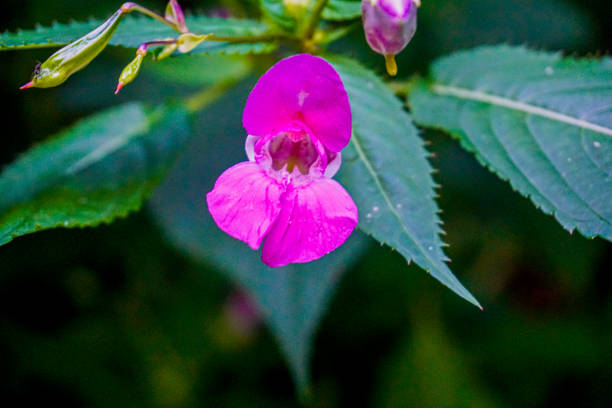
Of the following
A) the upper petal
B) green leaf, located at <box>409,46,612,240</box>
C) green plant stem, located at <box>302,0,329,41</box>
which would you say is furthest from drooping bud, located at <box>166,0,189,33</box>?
green leaf, located at <box>409,46,612,240</box>

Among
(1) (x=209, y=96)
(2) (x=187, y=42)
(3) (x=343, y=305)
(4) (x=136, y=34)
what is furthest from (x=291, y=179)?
(3) (x=343, y=305)

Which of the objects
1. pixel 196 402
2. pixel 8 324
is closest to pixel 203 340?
pixel 196 402

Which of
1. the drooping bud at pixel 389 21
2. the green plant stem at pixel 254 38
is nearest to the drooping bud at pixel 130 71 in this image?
the green plant stem at pixel 254 38

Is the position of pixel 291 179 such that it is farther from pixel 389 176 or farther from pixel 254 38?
pixel 254 38

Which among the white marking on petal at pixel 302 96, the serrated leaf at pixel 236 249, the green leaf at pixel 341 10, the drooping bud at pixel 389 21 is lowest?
the serrated leaf at pixel 236 249

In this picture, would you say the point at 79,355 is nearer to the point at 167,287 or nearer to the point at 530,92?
the point at 167,287

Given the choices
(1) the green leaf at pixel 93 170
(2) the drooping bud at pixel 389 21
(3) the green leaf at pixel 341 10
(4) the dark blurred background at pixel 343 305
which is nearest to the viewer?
(2) the drooping bud at pixel 389 21

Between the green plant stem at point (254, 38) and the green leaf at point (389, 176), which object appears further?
the green plant stem at point (254, 38)

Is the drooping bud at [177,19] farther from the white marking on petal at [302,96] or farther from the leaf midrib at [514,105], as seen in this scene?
the leaf midrib at [514,105]
